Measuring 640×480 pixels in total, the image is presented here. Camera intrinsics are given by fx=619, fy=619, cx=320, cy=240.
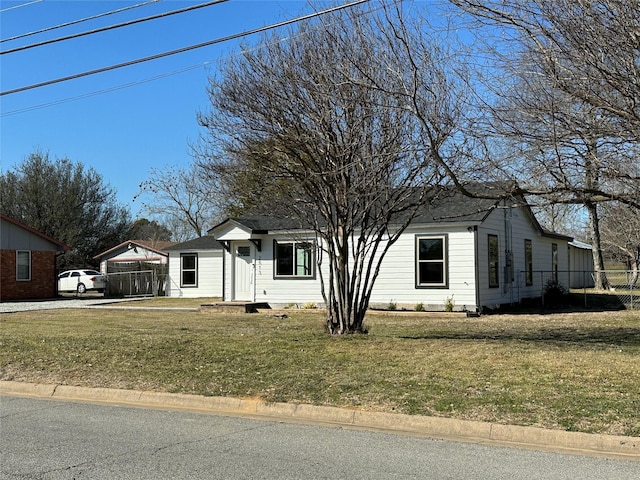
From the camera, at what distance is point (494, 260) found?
20.8m

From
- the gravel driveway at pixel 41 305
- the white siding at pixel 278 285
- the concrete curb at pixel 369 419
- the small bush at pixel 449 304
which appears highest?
the white siding at pixel 278 285

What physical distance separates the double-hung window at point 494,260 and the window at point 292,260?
6194mm

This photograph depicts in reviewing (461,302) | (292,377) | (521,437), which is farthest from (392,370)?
(461,302)

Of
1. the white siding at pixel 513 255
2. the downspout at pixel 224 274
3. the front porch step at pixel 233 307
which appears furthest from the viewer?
the downspout at pixel 224 274

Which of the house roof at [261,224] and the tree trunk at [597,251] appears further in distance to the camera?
the tree trunk at [597,251]

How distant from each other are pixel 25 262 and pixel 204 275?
9539 millimetres

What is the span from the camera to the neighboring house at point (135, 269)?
33.3 m

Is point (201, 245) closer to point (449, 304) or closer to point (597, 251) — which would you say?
point (449, 304)

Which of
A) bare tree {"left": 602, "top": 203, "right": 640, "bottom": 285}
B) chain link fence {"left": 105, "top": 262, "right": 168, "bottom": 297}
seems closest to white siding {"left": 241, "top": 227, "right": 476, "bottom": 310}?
chain link fence {"left": 105, "top": 262, "right": 168, "bottom": 297}

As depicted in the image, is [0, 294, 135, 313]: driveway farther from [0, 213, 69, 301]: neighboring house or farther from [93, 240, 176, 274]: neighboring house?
[93, 240, 176, 274]: neighboring house

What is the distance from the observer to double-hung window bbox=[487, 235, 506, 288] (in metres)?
20.5

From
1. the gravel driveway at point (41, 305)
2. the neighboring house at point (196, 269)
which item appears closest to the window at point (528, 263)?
the neighboring house at point (196, 269)

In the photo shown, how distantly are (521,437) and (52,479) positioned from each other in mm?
4580

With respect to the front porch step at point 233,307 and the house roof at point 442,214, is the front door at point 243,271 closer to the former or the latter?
the house roof at point 442,214
